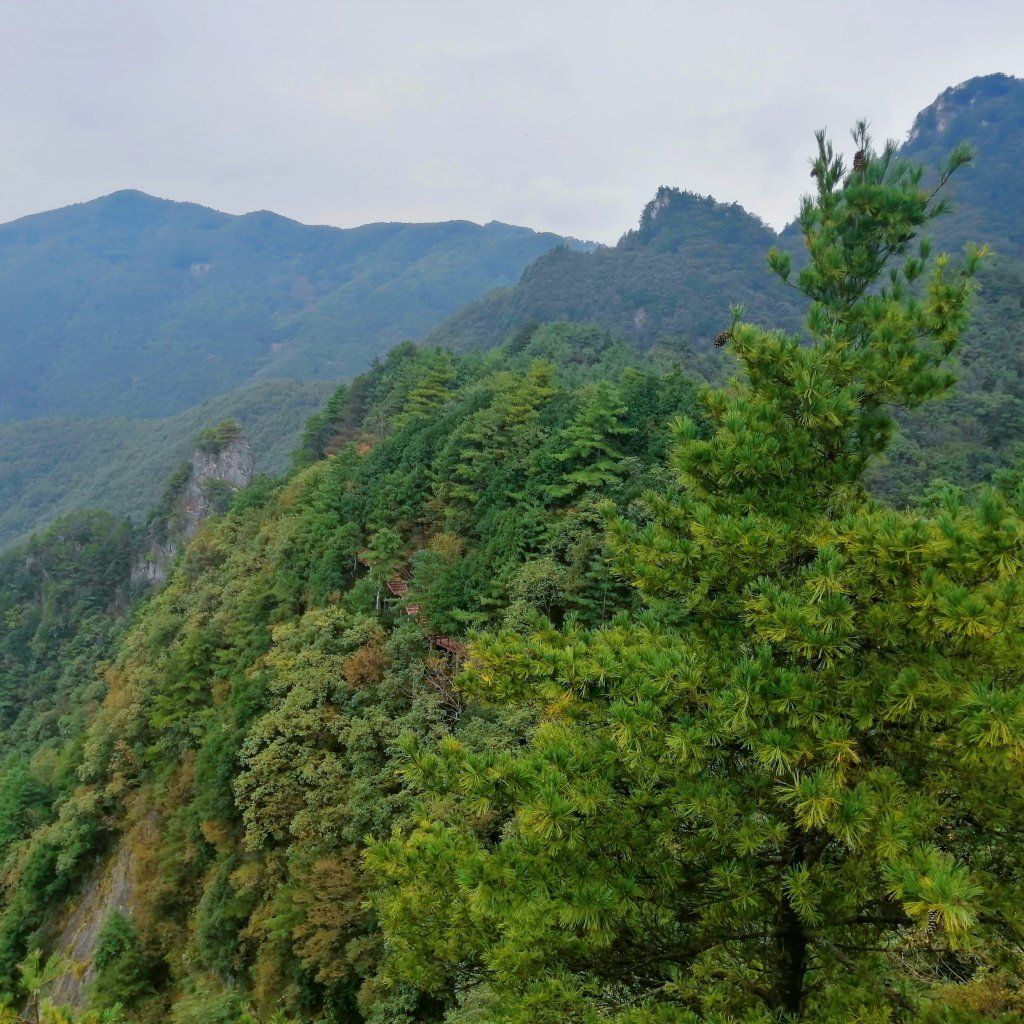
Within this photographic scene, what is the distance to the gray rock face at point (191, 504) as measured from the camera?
51.0 m

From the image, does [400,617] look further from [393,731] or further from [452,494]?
[452,494]

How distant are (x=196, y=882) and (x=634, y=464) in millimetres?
16853

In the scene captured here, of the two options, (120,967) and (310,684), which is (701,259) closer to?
(310,684)

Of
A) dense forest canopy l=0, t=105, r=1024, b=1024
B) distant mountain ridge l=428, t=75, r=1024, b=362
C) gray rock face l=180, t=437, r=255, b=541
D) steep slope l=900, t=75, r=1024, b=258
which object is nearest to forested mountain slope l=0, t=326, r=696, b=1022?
dense forest canopy l=0, t=105, r=1024, b=1024

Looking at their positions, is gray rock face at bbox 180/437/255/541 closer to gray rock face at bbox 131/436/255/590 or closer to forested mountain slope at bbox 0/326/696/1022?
gray rock face at bbox 131/436/255/590

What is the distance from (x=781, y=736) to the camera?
3113mm

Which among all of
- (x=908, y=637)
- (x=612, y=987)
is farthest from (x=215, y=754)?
(x=908, y=637)

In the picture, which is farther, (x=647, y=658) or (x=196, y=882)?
(x=196, y=882)

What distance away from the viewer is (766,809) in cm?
371

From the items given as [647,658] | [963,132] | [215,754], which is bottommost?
[215,754]

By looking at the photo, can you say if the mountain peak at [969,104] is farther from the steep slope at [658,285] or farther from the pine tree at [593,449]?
the pine tree at [593,449]

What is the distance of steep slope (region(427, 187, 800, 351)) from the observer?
7869 centimetres

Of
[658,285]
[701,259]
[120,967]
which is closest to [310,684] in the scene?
[120,967]

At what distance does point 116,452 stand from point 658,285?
10032 centimetres
